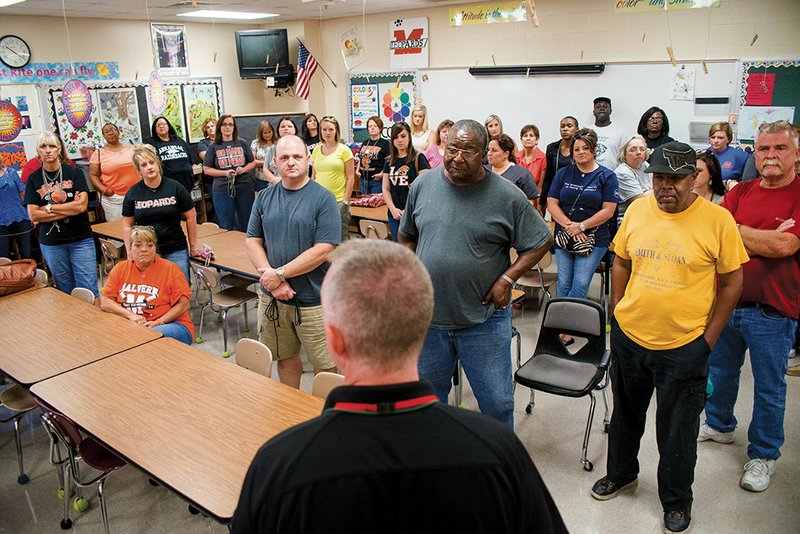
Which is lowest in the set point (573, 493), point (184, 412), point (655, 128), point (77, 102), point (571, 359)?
point (573, 493)

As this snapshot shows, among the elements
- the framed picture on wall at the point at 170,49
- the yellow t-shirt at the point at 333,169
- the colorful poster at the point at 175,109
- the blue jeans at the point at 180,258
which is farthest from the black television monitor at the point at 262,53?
the blue jeans at the point at 180,258

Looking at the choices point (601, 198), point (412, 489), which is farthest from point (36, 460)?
point (601, 198)

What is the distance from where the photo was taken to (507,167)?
5238mm

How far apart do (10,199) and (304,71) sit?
490 cm

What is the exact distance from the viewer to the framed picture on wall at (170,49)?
9242 millimetres

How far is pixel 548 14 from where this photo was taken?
781 cm

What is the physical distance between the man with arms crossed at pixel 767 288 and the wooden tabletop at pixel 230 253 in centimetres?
306

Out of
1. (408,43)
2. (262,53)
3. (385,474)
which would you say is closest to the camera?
(385,474)

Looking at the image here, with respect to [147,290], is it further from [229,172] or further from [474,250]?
[229,172]

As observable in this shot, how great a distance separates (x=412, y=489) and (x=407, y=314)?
0.30 m

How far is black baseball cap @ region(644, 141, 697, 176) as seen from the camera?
252cm

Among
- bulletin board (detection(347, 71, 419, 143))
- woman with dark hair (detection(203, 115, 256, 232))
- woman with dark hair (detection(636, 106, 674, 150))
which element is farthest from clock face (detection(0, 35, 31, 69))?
woman with dark hair (detection(636, 106, 674, 150))

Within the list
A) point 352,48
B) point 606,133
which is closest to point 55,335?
point 606,133

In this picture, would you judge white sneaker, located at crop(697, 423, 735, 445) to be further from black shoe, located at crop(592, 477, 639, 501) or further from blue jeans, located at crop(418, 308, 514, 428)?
blue jeans, located at crop(418, 308, 514, 428)
